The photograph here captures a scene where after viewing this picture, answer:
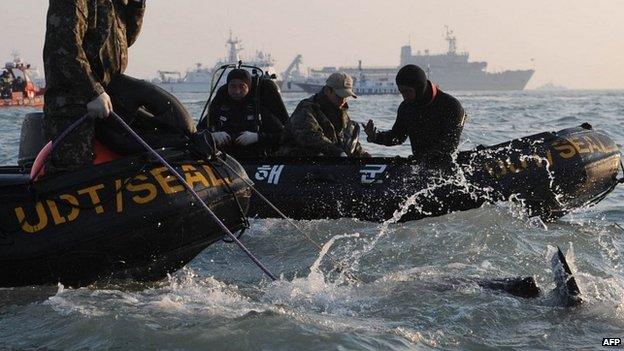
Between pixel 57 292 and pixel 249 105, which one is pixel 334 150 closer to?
pixel 249 105

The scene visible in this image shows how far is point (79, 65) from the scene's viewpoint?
4980 millimetres

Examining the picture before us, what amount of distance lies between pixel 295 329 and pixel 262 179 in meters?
4.01

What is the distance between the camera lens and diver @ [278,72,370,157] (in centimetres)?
848

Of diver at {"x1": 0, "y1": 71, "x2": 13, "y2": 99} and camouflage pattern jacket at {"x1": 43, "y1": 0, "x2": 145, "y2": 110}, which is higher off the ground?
camouflage pattern jacket at {"x1": 43, "y1": 0, "x2": 145, "y2": 110}

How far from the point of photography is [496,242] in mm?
7480

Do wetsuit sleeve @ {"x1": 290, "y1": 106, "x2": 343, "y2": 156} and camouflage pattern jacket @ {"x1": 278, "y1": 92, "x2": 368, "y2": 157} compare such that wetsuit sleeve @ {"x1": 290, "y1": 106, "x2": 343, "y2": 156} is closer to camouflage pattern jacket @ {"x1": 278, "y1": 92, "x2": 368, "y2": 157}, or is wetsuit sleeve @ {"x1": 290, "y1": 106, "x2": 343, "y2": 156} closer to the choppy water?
camouflage pattern jacket @ {"x1": 278, "y1": 92, "x2": 368, "y2": 157}

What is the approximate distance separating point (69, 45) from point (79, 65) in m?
0.12

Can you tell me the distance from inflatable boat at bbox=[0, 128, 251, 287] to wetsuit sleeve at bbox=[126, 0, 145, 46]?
0.78 metres

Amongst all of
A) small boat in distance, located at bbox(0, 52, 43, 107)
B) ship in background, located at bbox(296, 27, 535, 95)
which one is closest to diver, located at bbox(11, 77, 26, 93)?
small boat in distance, located at bbox(0, 52, 43, 107)

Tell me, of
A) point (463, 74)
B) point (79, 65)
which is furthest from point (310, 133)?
point (463, 74)

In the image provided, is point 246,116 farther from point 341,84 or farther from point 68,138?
point 68,138

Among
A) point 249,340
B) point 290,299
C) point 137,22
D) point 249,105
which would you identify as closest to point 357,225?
point 249,105

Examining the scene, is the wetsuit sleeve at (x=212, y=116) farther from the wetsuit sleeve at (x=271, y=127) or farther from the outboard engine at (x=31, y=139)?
the outboard engine at (x=31, y=139)

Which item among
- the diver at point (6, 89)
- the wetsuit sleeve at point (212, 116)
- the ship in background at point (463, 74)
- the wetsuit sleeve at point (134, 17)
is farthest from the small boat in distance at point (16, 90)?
the ship in background at point (463, 74)
